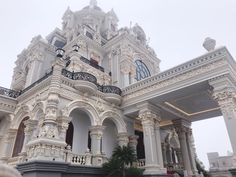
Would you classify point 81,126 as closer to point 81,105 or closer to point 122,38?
point 81,105

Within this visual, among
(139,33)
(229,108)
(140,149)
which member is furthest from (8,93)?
(139,33)

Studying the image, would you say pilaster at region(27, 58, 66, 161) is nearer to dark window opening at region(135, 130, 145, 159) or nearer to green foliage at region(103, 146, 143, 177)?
green foliage at region(103, 146, 143, 177)

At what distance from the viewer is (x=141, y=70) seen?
19.3 meters

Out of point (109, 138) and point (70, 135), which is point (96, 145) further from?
point (109, 138)

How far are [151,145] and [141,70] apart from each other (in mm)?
9788

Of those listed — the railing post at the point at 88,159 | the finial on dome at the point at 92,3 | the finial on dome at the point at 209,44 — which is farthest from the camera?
the finial on dome at the point at 92,3

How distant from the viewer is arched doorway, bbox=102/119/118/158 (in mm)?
12312

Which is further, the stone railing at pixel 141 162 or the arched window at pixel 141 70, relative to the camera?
the arched window at pixel 141 70

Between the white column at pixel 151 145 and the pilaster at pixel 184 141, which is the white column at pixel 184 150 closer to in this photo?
the pilaster at pixel 184 141

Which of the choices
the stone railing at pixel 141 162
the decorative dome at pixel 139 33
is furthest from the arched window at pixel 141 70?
the stone railing at pixel 141 162

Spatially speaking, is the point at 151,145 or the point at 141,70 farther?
the point at 141,70

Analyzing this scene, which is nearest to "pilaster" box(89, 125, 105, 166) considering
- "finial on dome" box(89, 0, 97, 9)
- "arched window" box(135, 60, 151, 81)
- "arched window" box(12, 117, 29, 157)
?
"arched window" box(12, 117, 29, 157)

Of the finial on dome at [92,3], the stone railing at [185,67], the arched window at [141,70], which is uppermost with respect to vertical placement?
the finial on dome at [92,3]

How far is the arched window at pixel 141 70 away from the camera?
1867 cm
